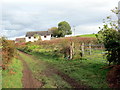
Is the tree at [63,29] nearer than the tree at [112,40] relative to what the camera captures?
No

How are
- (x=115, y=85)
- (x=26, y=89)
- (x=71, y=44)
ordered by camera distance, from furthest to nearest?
(x=71, y=44)
(x=115, y=85)
(x=26, y=89)

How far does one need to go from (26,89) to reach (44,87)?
80 cm

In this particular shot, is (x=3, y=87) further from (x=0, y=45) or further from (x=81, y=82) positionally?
(x=0, y=45)

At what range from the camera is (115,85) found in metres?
5.99

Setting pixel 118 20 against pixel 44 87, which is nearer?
pixel 44 87

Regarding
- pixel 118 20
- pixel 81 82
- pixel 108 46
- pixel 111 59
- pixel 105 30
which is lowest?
pixel 81 82

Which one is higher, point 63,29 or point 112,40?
point 63,29

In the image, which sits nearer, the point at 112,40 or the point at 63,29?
the point at 112,40

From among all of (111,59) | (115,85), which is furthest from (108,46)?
(115,85)

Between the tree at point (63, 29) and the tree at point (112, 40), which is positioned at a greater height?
the tree at point (63, 29)

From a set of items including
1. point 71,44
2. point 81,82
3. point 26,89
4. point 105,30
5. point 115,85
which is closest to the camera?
point 26,89

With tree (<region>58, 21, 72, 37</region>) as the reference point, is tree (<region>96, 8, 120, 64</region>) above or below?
below

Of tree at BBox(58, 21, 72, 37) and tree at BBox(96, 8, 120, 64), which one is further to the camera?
tree at BBox(58, 21, 72, 37)

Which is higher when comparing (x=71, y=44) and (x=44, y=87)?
(x=71, y=44)
